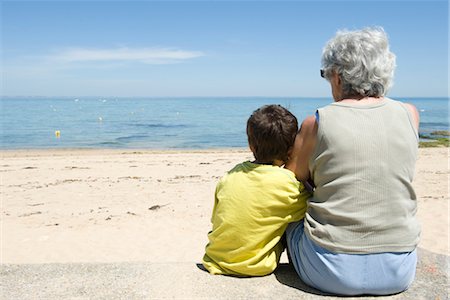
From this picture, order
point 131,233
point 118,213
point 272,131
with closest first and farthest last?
1. point 272,131
2. point 131,233
3. point 118,213

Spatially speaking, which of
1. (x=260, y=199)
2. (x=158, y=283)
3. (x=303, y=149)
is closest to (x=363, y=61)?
(x=303, y=149)

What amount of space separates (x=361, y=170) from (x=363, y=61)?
59 centimetres

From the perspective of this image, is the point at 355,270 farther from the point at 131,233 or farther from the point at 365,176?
the point at 131,233

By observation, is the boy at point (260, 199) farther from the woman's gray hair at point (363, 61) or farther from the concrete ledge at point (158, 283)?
the woman's gray hair at point (363, 61)

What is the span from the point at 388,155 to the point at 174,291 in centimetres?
152

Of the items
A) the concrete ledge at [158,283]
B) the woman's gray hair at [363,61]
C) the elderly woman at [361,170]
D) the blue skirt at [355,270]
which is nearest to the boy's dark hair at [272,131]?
the elderly woman at [361,170]

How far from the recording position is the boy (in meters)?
2.60

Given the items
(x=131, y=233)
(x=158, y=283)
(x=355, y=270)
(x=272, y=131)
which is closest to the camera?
(x=355, y=270)

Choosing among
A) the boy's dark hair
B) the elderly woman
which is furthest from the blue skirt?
the boy's dark hair

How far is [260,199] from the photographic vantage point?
262 cm

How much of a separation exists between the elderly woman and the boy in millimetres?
170

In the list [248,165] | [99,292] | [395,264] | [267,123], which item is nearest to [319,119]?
[267,123]

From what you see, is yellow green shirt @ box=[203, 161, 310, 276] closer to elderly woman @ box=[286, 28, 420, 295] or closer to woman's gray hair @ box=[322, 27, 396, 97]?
elderly woman @ box=[286, 28, 420, 295]

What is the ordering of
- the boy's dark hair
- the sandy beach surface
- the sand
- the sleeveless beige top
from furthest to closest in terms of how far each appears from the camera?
the sand → the sandy beach surface → the boy's dark hair → the sleeveless beige top
